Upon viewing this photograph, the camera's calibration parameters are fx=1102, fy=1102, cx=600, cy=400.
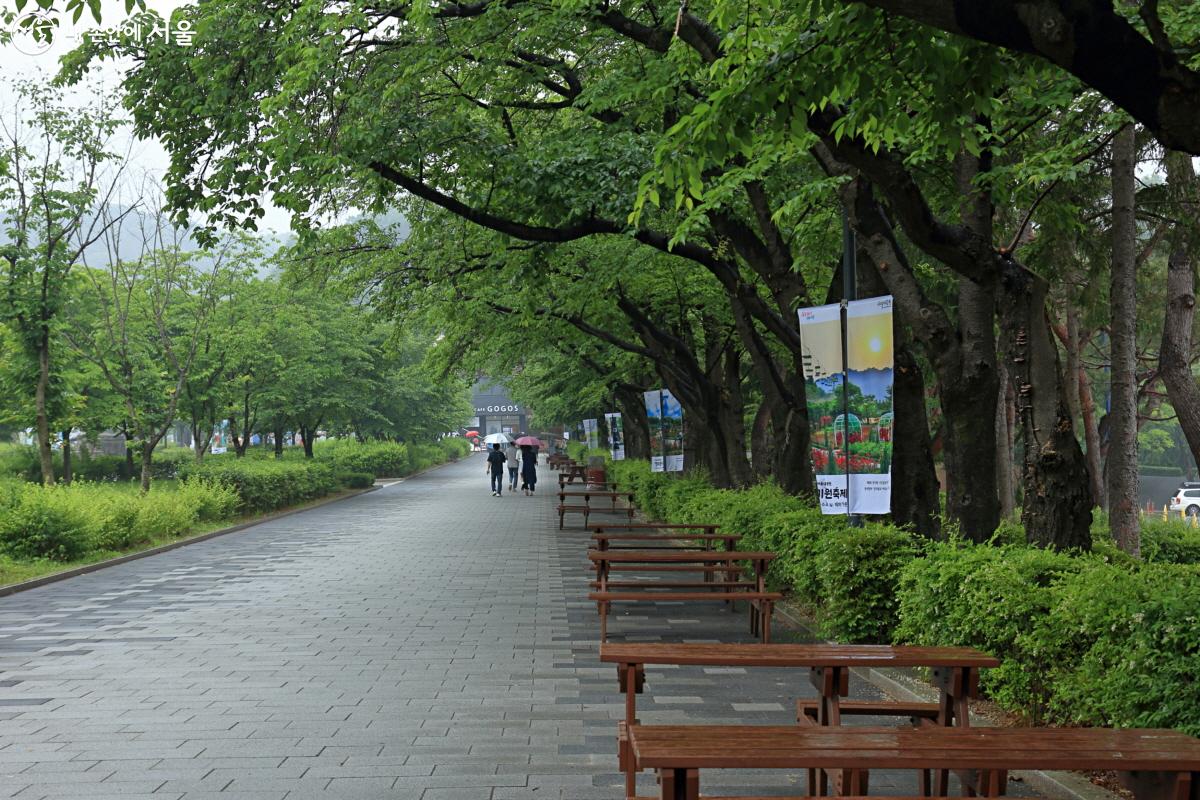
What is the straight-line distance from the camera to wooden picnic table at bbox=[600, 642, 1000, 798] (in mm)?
5125

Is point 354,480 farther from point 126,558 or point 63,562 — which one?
point 63,562

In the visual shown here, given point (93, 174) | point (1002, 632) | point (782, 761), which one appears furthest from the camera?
point (93, 174)

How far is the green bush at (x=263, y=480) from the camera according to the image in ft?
86.2

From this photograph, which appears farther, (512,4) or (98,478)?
(98,478)

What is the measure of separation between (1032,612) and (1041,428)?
2.51 m

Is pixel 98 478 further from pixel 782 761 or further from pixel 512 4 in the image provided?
pixel 782 761

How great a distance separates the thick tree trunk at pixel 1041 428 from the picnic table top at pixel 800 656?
3050 mm

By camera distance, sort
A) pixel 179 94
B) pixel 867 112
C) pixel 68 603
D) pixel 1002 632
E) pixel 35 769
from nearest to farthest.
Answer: pixel 35 769 < pixel 1002 632 < pixel 867 112 < pixel 179 94 < pixel 68 603

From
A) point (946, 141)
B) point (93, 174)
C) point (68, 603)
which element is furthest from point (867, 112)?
point (93, 174)

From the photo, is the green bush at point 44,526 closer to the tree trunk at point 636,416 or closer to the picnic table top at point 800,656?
the picnic table top at point 800,656

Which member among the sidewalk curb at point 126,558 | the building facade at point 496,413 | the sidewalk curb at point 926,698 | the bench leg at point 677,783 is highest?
the building facade at point 496,413

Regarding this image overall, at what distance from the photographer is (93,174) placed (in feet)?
64.7

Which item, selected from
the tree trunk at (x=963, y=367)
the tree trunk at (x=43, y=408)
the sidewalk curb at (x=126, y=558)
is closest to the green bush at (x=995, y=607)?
the tree trunk at (x=963, y=367)

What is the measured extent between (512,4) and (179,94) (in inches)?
139
